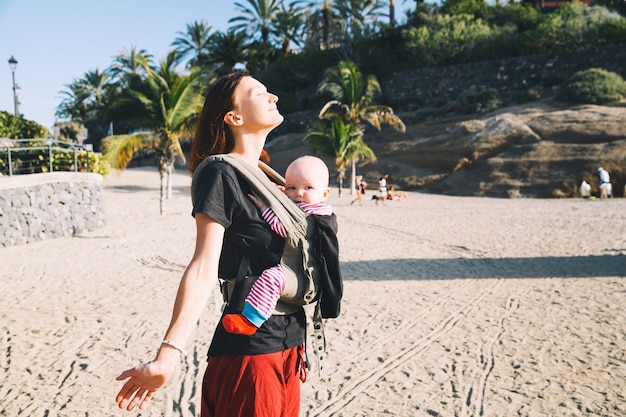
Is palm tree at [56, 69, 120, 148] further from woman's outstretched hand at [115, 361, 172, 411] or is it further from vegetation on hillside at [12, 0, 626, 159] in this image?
woman's outstretched hand at [115, 361, 172, 411]

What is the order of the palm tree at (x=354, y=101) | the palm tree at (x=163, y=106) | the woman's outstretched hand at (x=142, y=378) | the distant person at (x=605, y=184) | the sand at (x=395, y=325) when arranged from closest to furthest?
the woman's outstretched hand at (x=142, y=378) < the sand at (x=395, y=325) < the palm tree at (x=163, y=106) < the distant person at (x=605, y=184) < the palm tree at (x=354, y=101)

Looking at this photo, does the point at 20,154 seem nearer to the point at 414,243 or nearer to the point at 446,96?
the point at 414,243

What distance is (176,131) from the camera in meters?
16.7

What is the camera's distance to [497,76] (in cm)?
3195

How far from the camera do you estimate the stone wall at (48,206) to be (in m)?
10.8

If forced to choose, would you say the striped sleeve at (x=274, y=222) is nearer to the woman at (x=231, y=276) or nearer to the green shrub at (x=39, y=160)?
the woman at (x=231, y=276)

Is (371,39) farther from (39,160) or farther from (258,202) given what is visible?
(258,202)

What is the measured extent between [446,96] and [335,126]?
14.0m

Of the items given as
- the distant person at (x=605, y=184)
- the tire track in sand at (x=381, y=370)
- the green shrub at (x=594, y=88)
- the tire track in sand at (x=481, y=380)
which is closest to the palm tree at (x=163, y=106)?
the tire track in sand at (x=381, y=370)

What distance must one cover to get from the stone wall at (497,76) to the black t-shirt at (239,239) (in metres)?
30.6

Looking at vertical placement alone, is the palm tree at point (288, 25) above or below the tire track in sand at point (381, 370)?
above

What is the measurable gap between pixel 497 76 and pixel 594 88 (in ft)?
25.7

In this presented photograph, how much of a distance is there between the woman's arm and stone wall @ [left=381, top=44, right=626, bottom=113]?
101 feet

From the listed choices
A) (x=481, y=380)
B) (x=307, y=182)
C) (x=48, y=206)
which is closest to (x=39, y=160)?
(x=48, y=206)
